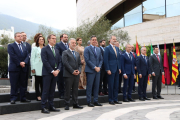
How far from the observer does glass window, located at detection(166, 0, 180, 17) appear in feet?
60.3

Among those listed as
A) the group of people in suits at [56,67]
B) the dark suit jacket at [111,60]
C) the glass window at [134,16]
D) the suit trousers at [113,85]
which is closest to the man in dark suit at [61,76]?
the group of people in suits at [56,67]

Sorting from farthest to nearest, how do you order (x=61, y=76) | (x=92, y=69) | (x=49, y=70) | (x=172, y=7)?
(x=172, y=7) < (x=61, y=76) < (x=92, y=69) < (x=49, y=70)

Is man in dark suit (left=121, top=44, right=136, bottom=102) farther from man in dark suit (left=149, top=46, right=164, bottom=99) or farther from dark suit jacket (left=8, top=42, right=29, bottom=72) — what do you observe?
dark suit jacket (left=8, top=42, right=29, bottom=72)

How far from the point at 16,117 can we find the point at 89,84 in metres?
2.55

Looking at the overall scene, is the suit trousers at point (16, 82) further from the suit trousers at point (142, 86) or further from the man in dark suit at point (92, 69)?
the suit trousers at point (142, 86)

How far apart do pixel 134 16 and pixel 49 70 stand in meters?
17.4

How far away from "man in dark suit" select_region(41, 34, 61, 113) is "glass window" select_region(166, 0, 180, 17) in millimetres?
15253

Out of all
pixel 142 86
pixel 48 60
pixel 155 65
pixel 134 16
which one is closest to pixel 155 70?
pixel 155 65

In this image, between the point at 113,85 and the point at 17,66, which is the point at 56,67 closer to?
the point at 17,66

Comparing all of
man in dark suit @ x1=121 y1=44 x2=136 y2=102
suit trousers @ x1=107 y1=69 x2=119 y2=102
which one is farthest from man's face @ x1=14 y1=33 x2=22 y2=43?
man in dark suit @ x1=121 y1=44 x2=136 y2=102

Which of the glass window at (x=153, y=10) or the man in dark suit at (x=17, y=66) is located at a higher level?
the glass window at (x=153, y=10)

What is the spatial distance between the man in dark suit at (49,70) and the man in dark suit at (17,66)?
0.70 metres

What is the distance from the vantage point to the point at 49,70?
5.88 m

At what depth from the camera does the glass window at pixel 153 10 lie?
63.6 feet
